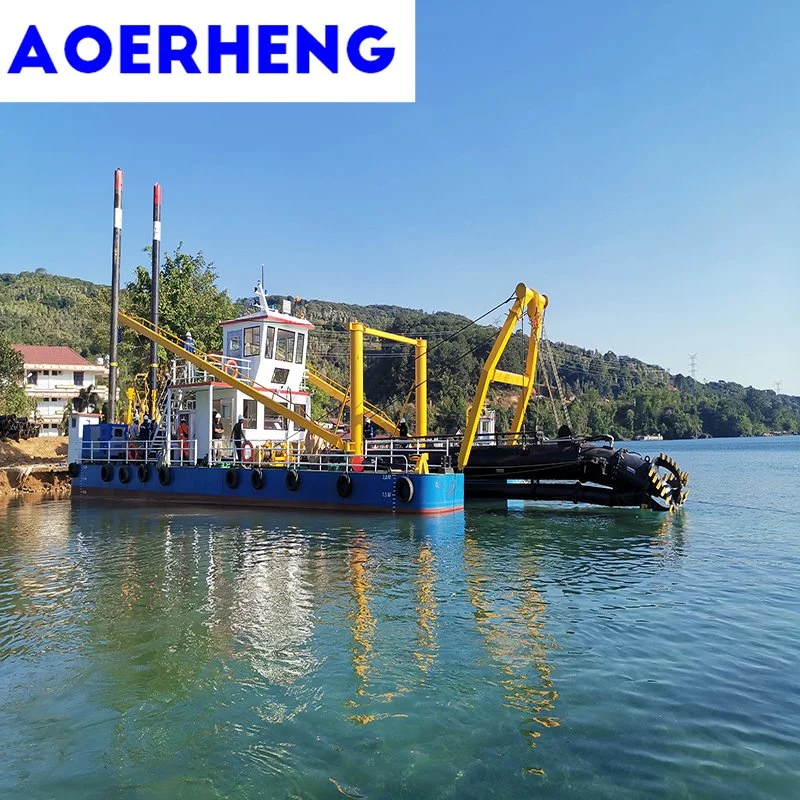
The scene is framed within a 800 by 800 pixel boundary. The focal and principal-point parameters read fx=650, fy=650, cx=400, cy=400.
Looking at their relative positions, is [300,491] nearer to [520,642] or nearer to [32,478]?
[520,642]

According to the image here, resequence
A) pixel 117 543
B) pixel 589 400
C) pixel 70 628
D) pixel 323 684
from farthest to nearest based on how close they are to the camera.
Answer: pixel 589 400 < pixel 117 543 < pixel 70 628 < pixel 323 684

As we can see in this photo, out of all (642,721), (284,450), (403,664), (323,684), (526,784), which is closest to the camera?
(526,784)

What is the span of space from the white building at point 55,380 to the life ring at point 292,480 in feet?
136

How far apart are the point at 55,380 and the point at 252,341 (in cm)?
4264

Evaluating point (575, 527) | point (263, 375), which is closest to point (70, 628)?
point (575, 527)

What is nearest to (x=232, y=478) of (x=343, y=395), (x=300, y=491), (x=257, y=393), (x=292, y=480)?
(x=292, y=480)

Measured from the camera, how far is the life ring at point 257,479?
20.7m

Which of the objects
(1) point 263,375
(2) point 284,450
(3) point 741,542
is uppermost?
(1) point 263,375

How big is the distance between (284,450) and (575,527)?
9.91m

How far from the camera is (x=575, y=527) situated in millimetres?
17422

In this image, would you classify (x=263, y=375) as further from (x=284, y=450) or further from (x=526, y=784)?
(x=526, y=784)

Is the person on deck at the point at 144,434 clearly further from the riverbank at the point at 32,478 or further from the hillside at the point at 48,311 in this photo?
the hillside at the point at 48,311

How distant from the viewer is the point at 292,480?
20.1 meters

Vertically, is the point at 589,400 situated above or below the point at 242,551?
above
